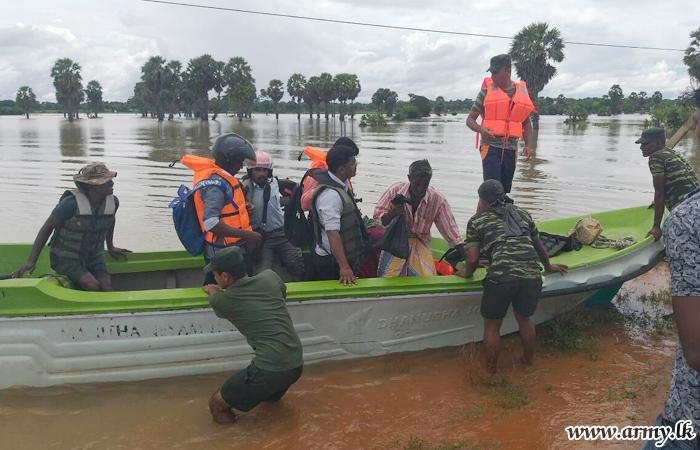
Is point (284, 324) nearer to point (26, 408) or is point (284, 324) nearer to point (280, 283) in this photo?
point (280, 283)

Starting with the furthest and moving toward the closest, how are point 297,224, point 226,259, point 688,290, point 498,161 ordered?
point 498,161
point 297,224
point 226,259
point 688,290

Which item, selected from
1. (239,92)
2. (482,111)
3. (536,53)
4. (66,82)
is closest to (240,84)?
(239,92)

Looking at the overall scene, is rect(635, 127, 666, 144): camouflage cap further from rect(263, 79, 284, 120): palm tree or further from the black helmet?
rect(263, 79, 284, 120): palm tree

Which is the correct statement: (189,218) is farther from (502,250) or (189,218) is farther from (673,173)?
(673,173)

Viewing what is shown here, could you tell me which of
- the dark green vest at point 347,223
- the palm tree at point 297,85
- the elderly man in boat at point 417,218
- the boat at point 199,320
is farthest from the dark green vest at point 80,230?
the palm tree at point 297,85

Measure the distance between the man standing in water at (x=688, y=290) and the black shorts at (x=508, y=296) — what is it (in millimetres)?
2117

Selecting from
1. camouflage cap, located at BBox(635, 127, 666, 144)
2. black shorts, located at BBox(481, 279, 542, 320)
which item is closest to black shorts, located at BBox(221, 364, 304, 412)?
black shorts, located at BBox(481, 279, 542, 320)

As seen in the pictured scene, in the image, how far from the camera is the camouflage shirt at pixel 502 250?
11.9ft

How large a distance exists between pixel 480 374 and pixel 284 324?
155cm

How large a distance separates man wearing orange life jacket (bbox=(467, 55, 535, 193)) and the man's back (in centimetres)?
290

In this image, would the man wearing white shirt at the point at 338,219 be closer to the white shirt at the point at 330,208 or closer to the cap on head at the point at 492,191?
the white shirt at the point at 330,208

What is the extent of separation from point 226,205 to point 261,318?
100 centimetres

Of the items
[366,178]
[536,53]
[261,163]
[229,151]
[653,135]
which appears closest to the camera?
[229,151]

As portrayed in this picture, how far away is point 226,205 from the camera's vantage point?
374 cm
